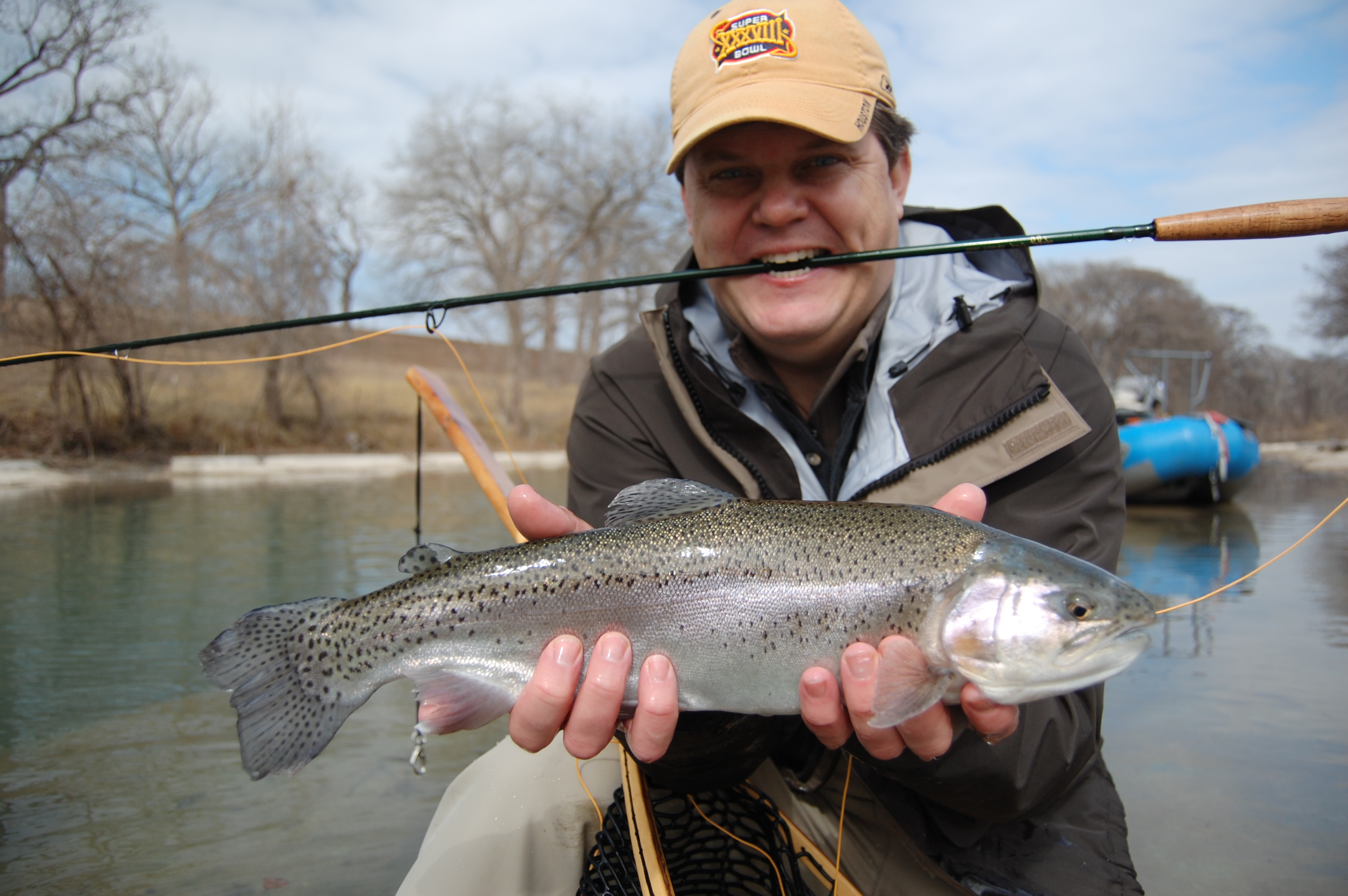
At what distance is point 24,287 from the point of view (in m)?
16.9

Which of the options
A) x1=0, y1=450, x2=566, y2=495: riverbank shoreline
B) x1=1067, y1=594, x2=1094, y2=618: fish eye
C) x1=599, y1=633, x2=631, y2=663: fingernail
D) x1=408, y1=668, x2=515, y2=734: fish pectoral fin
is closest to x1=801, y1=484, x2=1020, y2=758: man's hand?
x1=1067, y1=594, x2=1094, y2=618: fish eye

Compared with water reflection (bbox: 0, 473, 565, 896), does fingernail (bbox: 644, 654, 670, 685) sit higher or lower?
higher

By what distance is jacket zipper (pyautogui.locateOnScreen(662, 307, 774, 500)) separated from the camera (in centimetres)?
263

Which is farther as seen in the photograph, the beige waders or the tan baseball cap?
the tan baseball cap

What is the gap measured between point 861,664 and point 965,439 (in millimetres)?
855

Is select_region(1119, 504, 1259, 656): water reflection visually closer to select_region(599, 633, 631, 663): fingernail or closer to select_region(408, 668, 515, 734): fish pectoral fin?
select_region(599, 633, 631, 663): fingernail


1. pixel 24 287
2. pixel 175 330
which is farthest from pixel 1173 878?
pixel 175 330

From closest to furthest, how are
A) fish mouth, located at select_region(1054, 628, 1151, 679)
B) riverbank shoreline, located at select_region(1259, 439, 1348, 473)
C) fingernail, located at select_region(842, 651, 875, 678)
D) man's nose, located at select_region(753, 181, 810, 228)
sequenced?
fish mouth, located at select_region(1054, 628, 1151, 679) < fingernail, located at select_region(842, 651, 875, 678) < man's nose, located at select_region(753, 181, 810, 228) < riverbank shoreline, located at select_region(1259, 439, 1348, 473)

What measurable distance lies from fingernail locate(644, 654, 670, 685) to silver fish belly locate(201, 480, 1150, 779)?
30 millimetres

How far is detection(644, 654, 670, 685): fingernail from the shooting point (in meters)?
1.96

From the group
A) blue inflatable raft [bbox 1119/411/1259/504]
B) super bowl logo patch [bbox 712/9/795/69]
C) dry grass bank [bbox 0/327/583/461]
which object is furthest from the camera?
dry grass bank [bbox 0/327/583/461]

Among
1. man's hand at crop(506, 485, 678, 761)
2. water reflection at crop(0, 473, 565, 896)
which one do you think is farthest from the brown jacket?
water reflection at crop(0, 473, 565, 896)

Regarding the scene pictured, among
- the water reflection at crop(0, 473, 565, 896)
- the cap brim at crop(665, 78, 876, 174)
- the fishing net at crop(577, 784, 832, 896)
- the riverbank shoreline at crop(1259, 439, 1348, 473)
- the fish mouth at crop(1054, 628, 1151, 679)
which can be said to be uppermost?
the cap brim at crop(665, 78, 876, 174)

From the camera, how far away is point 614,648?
1.96 metres
